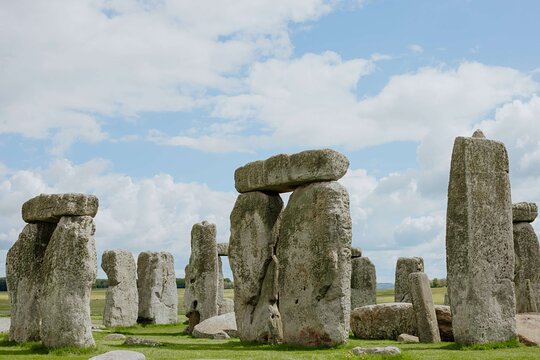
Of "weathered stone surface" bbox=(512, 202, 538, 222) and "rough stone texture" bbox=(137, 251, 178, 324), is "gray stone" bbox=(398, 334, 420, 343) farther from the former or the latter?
"rough stone texture" bbox=(137, 251, 178, 324)

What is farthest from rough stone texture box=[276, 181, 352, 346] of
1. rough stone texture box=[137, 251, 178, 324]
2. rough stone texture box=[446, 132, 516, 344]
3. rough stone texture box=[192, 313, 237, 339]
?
rough stone texture box=[137, 251, 178, 324]

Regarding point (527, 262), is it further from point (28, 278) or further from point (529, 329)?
point (28, 278)

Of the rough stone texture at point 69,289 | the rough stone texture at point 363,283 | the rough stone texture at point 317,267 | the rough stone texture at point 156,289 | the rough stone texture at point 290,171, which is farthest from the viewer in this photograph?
the rough stone texture at point 156,289

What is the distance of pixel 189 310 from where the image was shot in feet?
93.9

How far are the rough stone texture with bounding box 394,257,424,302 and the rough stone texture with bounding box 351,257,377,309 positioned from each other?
1.01 metres

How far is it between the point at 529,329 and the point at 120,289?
19.0 metres

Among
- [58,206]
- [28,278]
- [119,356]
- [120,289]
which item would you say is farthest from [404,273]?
[119,356]

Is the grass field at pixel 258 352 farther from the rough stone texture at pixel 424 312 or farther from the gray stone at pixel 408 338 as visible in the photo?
the rough stone texture at pixel 424 312

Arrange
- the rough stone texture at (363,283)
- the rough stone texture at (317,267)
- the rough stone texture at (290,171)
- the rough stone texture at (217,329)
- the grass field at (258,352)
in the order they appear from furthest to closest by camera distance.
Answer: the rough stone texture at (363,283) → the rough stone texture at (217,329) → the rough stone texture at (290,171) → the rough stone texture at (317,267) → the grass field at (258,352)

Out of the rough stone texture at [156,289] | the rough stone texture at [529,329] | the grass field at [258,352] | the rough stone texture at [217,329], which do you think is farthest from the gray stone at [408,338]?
the rough stone texture at [156,289]

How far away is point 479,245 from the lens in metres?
18.3

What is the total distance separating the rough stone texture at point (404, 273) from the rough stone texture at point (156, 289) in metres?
10.4

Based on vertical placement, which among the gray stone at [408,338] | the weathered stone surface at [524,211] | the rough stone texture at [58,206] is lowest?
the gray stone at [408,338]

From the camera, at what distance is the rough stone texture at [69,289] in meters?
17.2
